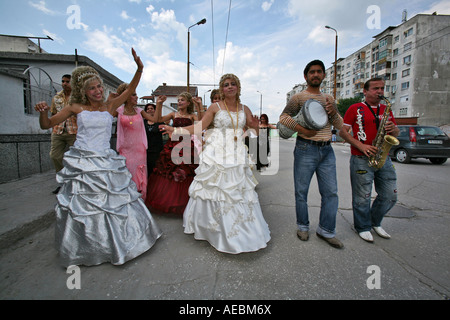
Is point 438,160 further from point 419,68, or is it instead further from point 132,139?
point 419,68

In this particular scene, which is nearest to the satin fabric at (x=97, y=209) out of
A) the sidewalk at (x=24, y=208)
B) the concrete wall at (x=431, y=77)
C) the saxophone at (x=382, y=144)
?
the sidewalk at (x=24, y=208)

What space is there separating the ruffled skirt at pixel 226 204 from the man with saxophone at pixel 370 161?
1305 millimetres

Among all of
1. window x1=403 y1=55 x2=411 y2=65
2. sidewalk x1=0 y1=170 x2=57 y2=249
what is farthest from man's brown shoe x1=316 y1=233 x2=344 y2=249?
window x1=403 y1=55 x2=411 y2=65

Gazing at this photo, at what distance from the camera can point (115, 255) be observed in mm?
2209

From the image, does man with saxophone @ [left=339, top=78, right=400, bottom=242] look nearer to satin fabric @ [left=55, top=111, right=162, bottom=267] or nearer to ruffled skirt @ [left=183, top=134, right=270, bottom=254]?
ruffled skirt @ [left=183, top=134, right=270, bottom=254]

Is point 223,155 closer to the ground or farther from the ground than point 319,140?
closer to the ground

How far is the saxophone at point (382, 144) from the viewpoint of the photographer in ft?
8.98

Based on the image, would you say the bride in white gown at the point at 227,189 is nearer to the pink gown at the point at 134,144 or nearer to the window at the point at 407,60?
the pink gown at the point at 134,144

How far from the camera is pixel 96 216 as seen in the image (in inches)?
88.7

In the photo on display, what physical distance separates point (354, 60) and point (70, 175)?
6588 centimetres
